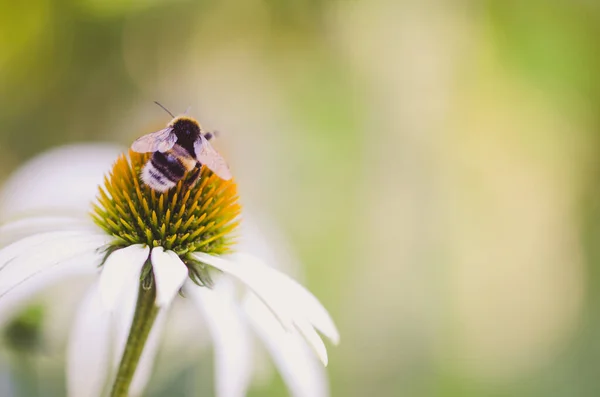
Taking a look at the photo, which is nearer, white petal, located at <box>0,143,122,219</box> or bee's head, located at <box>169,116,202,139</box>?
bee's head, located at <box>169,116,202,139</box>

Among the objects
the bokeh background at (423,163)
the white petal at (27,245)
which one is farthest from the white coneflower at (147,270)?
the bokeh background at (423,163)

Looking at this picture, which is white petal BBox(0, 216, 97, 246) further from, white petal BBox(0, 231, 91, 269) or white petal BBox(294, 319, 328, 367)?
white petal BBox(294, 319, 328, 367)

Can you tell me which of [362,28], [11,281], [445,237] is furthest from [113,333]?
[362,28]

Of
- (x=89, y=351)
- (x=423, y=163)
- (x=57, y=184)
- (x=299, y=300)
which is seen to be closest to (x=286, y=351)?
(x=299, y=300)

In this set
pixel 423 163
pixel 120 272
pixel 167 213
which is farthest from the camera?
pixel 423 163

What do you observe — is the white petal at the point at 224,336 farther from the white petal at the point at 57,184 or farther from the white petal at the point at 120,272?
the white petal at the point at 57,184

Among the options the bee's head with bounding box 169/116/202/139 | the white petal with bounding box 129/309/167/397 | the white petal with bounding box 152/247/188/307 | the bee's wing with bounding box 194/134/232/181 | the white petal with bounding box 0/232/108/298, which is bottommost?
the white petal with bounding box 129/309/167/397

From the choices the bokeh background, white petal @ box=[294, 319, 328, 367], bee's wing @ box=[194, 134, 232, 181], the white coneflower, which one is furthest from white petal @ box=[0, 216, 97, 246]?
the bokeh background

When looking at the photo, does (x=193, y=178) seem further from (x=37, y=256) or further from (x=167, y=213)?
(x=37, y=256)
